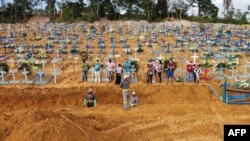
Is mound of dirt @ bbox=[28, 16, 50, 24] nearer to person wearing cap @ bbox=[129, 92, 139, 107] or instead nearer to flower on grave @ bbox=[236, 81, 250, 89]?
person wearing cap @ bbox=[129, 92, 139, 107]

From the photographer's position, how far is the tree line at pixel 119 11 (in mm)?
53438

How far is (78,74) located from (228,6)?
139 feet

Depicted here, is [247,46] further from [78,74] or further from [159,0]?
[159,0]

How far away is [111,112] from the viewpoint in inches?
619

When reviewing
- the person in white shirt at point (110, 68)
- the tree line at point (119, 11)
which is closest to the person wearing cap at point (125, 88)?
the person in white shirt at point (110, 68)

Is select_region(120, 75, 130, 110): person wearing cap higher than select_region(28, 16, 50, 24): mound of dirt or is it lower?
lower

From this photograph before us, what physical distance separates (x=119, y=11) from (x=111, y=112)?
4130 centimetres

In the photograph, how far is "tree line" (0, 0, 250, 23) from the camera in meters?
53.4

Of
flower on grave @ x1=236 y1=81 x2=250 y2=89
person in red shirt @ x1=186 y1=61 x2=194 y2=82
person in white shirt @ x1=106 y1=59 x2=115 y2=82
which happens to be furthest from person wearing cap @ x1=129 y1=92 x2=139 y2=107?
flower on grave @ x1=236 y1=81 x2=250 y2=89

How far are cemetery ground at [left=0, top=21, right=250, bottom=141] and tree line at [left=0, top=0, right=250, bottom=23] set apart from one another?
32814mm

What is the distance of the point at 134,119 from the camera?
14.8 meters

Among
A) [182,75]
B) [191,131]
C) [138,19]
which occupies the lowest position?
[191,131]

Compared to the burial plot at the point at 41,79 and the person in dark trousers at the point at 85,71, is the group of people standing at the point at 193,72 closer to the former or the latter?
the person in dark trousers at the point at 85,71

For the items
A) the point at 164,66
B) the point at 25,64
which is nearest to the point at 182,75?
the point at 164,66
